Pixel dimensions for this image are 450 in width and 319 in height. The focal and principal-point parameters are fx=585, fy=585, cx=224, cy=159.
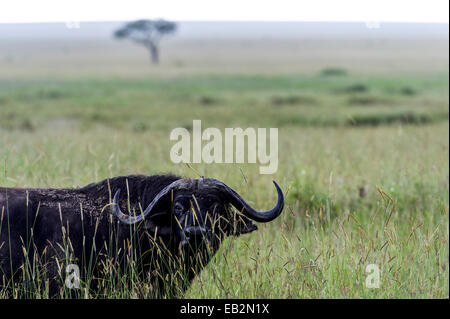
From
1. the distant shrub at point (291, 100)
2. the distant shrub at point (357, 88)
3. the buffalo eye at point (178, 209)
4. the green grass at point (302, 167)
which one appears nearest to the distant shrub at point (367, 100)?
the green grass at point (302, 167)

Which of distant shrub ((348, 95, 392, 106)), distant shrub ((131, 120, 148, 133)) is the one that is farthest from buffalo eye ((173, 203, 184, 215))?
distant shrub ((348, 95, 392, 106))

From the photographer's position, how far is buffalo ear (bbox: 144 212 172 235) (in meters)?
4.56

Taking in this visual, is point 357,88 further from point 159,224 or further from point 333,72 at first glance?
point 159,224

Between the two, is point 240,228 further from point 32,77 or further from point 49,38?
point 49,38

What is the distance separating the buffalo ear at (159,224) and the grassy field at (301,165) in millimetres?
484

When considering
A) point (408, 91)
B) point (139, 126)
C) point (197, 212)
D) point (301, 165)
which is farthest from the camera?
point (408, 91)

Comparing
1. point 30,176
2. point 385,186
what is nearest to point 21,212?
point 30,176

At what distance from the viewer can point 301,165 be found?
9117mm

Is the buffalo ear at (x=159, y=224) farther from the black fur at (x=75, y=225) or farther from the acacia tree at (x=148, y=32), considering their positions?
the acacia tree at (x=148, y=32)

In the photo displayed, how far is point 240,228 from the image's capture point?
4.61m

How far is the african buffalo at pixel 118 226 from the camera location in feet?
14.5

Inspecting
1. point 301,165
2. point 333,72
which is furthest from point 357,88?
point 301,165

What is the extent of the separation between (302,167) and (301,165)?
268 millimetres
